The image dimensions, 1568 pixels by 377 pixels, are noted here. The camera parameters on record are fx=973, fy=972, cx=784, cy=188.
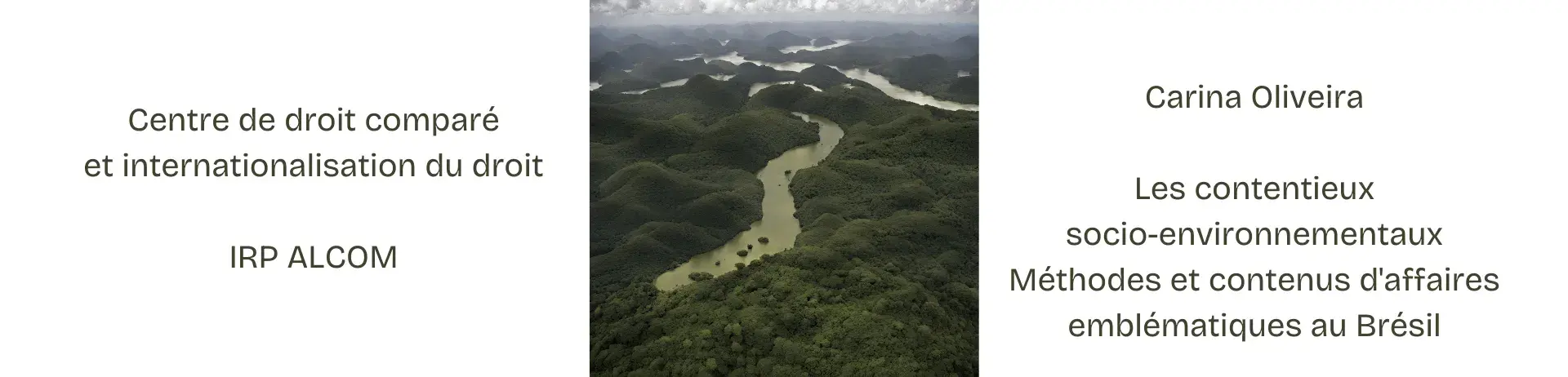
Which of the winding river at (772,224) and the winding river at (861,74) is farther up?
the winding river at (861,74)

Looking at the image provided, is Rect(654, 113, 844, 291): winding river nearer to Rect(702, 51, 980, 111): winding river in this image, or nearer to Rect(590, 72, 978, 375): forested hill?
Rect(590, 72, 978, 375): forested hill

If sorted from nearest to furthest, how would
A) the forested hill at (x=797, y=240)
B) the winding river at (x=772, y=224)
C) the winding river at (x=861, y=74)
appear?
the forested hill at (x=797, y=240)
the winding river at (x=772, y=224)
the winding river at (x=861, y=74)

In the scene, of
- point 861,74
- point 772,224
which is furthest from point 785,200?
point 861,74

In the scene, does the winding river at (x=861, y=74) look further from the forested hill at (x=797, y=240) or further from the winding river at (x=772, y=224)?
the winding river at (x=772, y=224)

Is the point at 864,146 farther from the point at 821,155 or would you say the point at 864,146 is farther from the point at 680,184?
the point at 680,184

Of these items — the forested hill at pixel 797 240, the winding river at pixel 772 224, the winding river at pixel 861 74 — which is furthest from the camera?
the winding river at pixel 861 74

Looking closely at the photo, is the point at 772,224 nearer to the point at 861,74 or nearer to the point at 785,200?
the point at 785,200
